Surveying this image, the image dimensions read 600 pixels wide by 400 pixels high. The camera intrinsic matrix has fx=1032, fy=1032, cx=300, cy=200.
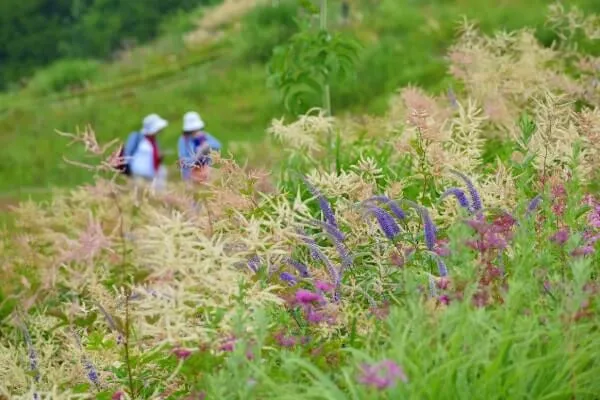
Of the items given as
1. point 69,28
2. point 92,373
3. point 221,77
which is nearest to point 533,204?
point 92,373

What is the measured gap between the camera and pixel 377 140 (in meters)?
6.21

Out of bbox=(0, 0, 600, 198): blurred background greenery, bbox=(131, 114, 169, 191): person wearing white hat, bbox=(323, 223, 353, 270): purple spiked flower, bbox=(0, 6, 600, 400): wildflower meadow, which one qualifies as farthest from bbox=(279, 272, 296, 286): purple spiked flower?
bbox=(131, 114, 169, 191): person wearing white hat

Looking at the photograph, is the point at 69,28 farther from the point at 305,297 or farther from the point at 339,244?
the point at 305,297

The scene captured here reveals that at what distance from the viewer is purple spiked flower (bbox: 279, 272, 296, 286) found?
129 inches

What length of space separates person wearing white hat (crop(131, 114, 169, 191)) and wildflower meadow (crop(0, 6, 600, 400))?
528cm

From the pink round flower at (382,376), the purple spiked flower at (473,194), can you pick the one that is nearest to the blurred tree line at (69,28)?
the purple spiked flower at (473,194)

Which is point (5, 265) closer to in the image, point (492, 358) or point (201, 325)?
point (201, 325)

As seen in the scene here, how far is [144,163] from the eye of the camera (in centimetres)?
1027

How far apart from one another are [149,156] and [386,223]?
711 cm

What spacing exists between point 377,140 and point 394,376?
4065mm

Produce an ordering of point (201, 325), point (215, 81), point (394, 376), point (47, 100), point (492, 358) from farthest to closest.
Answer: point (47, 100)
point (215, 81)
point (201, 325)
point (492, 358)
point (394, 376)

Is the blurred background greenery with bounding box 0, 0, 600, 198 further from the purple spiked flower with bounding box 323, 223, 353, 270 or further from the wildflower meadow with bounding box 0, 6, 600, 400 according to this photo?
the purple spiked flower with bounding box 323, 223, 353, 270

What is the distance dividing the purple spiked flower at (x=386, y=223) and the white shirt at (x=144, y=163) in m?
6.96

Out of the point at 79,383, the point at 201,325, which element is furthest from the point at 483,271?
the point at 79,383
